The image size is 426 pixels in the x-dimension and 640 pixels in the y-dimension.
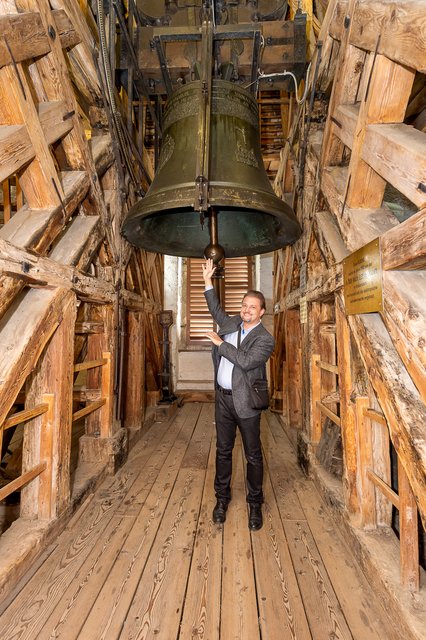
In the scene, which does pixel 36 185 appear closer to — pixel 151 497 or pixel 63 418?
pixel 63 418

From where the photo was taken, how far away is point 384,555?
1866 millimetres

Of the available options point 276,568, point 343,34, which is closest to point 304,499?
point 276,568

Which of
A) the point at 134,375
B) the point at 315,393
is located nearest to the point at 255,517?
the point at 315,393

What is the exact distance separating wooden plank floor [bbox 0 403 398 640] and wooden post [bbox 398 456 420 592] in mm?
246

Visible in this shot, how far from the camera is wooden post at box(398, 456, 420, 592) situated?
1639 mm

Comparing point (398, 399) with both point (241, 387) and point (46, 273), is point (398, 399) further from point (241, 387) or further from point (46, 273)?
point (46, 273)

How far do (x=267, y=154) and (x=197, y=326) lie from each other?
3508mm

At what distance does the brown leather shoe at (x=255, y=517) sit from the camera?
2.42 meters

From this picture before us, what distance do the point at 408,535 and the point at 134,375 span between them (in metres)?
3.60

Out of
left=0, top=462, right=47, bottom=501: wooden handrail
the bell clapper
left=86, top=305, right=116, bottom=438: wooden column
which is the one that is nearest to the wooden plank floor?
left=0, top=462, right=47, bottom=501: wooden handrail

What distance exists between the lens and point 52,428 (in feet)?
7.62

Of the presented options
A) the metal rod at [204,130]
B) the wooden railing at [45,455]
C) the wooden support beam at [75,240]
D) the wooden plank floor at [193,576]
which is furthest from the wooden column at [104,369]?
the metal rod at [204,130]

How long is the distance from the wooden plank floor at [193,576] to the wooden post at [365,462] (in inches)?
11.4

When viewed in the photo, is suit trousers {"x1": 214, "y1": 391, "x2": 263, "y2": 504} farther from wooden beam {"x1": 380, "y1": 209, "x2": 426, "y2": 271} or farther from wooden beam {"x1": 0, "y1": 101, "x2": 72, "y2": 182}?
wooden beam {"x1": 0, "y1": 101, "x2": 72, "y2": 182}
